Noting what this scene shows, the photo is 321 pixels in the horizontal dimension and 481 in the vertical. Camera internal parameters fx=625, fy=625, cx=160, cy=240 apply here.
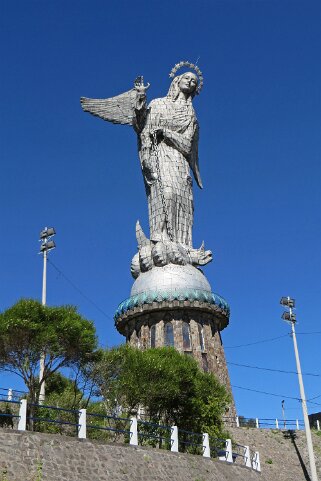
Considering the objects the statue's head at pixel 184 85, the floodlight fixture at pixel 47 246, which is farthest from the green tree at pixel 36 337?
the statue's head at pixel 184 85

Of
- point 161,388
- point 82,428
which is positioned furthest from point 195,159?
point 82,428

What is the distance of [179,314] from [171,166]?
1145cm

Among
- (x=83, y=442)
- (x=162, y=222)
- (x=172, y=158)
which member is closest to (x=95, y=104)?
(x=172, y=158)

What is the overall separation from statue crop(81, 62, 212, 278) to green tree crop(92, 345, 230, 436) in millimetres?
13826

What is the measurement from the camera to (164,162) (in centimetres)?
4691

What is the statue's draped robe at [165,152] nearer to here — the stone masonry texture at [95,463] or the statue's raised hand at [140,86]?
the statue's raised hand at [140,86]

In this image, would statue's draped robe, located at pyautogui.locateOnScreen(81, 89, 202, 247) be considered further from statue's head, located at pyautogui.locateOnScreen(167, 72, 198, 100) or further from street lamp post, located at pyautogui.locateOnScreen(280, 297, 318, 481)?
street lamp post, located at pyautogui.locateOnScreen(280, 297, 318, 481)

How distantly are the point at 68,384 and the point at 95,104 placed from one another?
22965 millimetres

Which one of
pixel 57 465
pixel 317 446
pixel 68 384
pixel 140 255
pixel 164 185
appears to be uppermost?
pixel 164 185

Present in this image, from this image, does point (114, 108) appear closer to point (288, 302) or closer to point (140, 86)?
point (140, 86)

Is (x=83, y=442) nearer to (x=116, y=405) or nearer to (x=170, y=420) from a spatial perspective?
(x=116, y=405)

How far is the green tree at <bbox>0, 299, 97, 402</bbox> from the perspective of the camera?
2373 centimetres

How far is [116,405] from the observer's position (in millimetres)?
28781

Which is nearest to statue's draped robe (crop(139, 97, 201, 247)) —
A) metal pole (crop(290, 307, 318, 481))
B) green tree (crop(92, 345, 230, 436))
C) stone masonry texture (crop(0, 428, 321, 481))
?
metal pole (crop(290, 307, 318, 481))
